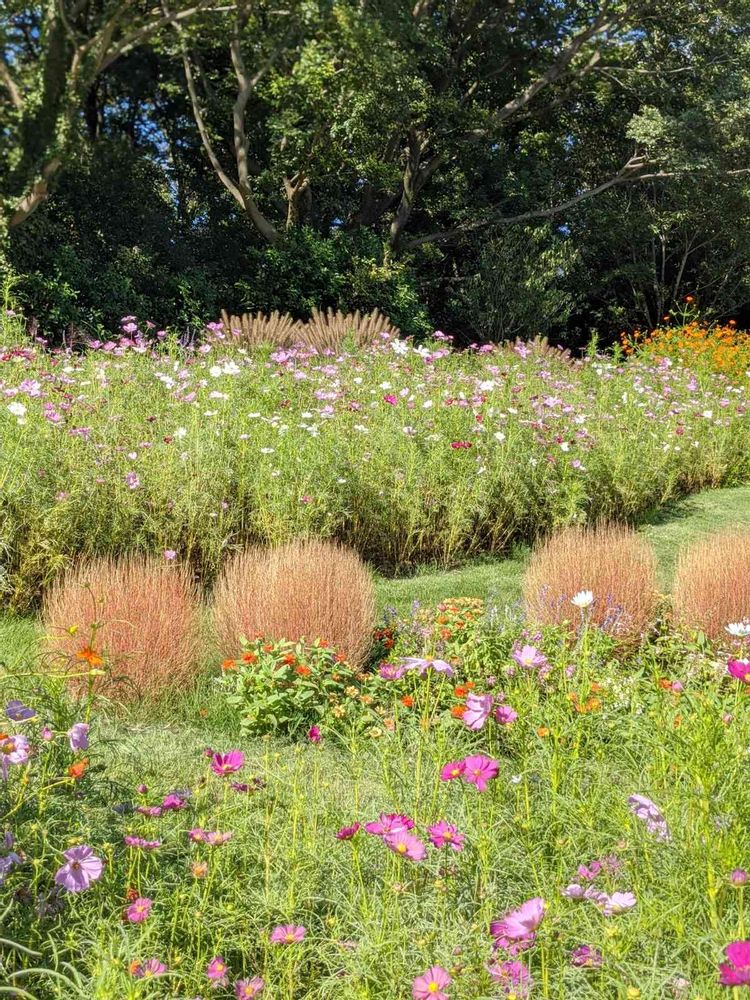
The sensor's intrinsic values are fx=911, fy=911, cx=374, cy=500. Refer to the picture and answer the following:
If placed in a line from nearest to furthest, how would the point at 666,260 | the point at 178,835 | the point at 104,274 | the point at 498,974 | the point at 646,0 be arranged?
the point at 498,974, the point at 178,835, the point at 104,274, the point at 646,0, the point at 666,260

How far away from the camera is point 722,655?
367 cm

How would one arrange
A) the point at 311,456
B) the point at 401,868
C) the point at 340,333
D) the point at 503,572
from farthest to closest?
the point at 340,333 → the point at 503,572 → the point at 311,456 → the point at 401,868

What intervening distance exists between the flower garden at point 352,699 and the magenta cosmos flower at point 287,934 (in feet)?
0.06

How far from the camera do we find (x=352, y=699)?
335 cm

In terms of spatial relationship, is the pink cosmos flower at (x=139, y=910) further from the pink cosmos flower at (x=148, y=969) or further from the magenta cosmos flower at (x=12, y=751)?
the magenta cosmos flower at (x=12, y=751)

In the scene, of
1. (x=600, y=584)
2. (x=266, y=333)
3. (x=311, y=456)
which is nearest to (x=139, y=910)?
(x=600, y=584)

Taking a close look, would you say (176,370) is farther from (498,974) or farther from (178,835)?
(498,974)

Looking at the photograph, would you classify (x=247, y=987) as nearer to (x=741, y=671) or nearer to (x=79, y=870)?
(x=79, y=870)

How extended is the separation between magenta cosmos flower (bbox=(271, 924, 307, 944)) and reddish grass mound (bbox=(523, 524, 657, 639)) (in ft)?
7.55

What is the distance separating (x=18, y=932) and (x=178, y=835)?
0.44 metres

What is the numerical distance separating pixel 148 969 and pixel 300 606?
2.14 metres

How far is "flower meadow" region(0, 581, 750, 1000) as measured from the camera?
1.60 m

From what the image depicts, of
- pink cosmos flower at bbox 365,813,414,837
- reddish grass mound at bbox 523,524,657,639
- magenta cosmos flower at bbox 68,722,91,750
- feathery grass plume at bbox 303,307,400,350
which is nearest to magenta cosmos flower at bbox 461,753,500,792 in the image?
pink cosmos flower at bbox 365,813,414,837

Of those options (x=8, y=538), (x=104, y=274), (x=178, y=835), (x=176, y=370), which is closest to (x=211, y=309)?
(x=104, y=274)
